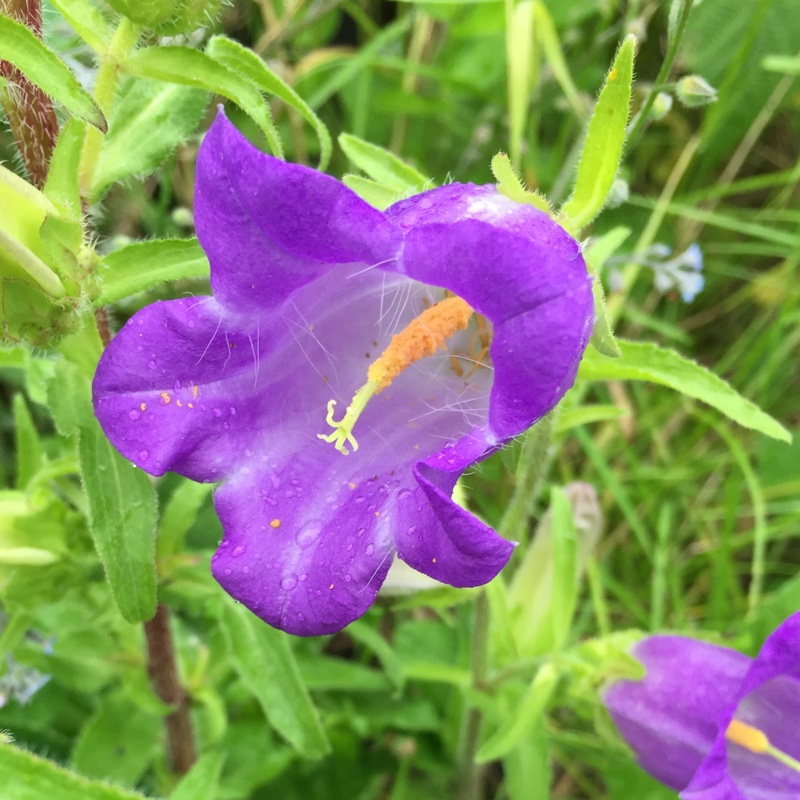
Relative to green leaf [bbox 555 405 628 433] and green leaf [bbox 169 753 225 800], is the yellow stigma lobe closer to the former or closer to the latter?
green leaf [bbox 555 405 628 433]

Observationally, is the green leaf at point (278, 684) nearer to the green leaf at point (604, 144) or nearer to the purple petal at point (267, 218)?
the purple petal at point (267, 218)

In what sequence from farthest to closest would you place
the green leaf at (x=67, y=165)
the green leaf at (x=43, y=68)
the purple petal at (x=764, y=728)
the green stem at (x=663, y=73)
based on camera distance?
the green stem at (x=663, y=73)
the purple petal at (x=764, y=728)
the green leaf at (x=67, y=165)
the green leaf at (x=43, y=68)

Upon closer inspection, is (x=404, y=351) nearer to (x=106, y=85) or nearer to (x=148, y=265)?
(x=148, y=265)

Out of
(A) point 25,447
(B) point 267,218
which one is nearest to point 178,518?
(A) point 25,447

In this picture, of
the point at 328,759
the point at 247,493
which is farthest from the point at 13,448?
the point at 247,493

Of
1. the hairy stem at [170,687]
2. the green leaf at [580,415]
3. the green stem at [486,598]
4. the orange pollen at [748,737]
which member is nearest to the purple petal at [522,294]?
the green stem at [486,598]

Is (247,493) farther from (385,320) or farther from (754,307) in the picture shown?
(754,307)
